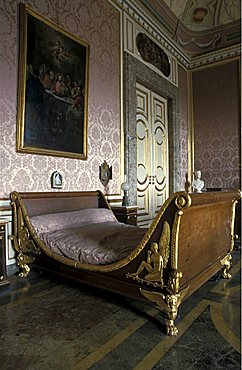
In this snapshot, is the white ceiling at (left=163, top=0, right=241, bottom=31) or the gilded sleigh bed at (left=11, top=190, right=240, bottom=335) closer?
the gilded sleigh bed at (left=11, top=190, right=240, bottom=335)

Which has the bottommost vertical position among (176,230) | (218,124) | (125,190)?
(176,230)

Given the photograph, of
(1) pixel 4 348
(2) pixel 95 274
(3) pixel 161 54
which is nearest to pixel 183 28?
(3) pixel 161 54

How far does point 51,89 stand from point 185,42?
3.79 metres

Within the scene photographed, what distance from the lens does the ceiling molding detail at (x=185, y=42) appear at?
4.63 m

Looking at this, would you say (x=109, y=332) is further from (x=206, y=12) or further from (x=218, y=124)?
(x=206, y=12)

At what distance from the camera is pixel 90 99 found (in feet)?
11.6

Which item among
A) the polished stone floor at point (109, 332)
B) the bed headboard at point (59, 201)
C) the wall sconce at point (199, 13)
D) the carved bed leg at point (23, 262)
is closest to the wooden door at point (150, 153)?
the bed headboard at point (59, 201)

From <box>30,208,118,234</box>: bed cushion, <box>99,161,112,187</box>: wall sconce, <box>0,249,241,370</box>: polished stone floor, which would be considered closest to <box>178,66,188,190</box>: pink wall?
<box>99,161,112,187</box>: wall sconce

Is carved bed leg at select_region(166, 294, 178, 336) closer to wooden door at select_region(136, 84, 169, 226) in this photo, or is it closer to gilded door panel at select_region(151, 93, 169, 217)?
wooden door at select_region(136, 84, 169, 226)

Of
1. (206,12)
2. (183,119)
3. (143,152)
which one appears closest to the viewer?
(143,152)

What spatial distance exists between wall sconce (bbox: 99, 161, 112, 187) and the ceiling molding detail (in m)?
2.46

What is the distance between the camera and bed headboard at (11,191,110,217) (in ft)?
8.93

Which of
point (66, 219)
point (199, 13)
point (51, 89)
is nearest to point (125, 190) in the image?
point (66, 219)

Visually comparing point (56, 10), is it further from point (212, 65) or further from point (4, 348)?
point (212, 65)
